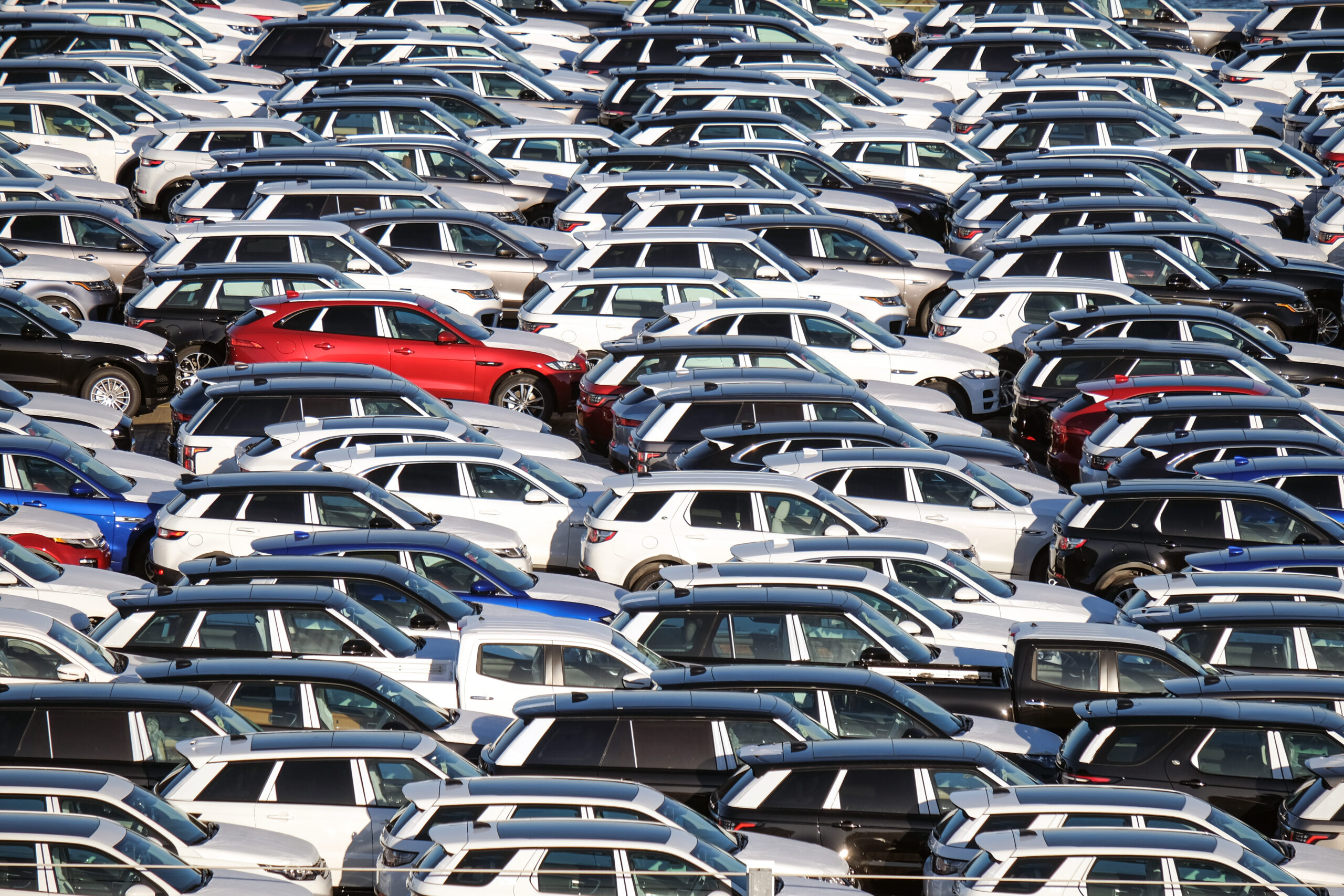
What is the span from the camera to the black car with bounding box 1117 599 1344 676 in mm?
15664

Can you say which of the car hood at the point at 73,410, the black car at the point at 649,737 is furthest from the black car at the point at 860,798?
the car hood at the point at 73,410

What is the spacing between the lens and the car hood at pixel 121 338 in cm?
2234

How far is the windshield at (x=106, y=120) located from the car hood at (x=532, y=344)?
10.4m

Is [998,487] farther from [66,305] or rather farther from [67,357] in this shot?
[66,305]

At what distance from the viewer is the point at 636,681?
1477cm

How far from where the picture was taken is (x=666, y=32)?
34.5 metres

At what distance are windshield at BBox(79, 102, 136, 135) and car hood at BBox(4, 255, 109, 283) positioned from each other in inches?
241

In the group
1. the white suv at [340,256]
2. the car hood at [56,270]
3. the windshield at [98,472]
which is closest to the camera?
the windshield at [98,472]

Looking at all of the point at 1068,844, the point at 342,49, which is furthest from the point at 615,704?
the point at 342,49

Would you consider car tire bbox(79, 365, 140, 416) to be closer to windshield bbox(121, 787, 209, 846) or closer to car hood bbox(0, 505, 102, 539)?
car hood bbox(0, 505, 102, 539)

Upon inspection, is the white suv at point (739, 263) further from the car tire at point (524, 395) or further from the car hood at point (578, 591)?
the car hood at point (578, 591)

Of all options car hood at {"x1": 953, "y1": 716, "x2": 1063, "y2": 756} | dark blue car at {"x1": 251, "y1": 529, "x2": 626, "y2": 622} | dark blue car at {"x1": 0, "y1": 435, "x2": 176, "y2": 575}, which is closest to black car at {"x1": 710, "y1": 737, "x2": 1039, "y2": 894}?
car hood at {"x1": 953, "y1": 716, "x2": 1063, "y2": 756}

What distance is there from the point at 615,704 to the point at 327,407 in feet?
26.0

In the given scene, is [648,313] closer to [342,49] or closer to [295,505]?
[295,505]
